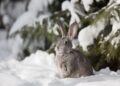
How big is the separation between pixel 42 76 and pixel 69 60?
309 mm

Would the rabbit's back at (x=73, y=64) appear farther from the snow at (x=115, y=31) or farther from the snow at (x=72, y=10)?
the snow at (x=72, y=10)

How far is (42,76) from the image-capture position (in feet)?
13.9

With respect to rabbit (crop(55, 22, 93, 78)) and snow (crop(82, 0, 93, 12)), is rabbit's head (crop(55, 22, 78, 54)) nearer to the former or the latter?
rabbit (crop(55, 22, 93, 78))

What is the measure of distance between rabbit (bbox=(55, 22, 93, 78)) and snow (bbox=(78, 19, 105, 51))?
1.78ft

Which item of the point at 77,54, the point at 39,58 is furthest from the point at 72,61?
the point at 39,58

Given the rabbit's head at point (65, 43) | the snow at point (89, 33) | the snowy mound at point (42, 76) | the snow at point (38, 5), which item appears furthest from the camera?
the snow at point (38, 5)

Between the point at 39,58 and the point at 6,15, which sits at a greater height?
the point at 6,15

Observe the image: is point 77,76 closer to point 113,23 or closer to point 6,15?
point 113,23

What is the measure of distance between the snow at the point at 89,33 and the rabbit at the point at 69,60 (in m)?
0.54

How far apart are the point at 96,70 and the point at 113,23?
52 cm

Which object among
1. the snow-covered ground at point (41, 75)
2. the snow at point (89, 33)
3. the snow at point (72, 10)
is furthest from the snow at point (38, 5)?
the snow at point (89, 33)

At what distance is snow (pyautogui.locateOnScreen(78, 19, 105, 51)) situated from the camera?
184 inches

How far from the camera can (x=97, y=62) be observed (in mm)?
4695

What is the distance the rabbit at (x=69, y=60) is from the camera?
4.12 meters
